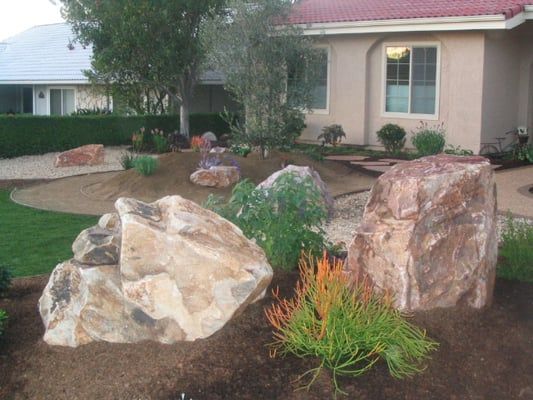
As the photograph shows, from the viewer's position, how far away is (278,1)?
46.3ft

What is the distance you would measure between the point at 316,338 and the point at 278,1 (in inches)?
413

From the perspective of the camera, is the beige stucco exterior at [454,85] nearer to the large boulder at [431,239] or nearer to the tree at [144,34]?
the tree at [144,34]

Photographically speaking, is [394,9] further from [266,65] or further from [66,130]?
[66,130]

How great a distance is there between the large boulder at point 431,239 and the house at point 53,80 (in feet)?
64.8

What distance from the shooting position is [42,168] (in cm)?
1736

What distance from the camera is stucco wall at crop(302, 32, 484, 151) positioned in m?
16.9

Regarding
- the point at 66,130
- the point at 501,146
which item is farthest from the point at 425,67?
the point at 66,130

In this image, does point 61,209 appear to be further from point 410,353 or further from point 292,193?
point 410,353

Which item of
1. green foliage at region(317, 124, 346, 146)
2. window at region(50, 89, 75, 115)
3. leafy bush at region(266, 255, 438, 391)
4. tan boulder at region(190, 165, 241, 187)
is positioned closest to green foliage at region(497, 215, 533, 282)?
leafy bush at region(266, 255, 438, 391)

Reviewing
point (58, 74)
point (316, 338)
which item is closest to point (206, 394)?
point (316, 338)

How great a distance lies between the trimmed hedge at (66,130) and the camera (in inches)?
754

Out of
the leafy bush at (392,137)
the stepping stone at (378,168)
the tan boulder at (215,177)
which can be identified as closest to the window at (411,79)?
the leafy bush at (392,137)

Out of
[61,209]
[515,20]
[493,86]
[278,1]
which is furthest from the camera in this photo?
[493,86]

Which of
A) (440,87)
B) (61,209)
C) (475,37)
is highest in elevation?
(475,37)
